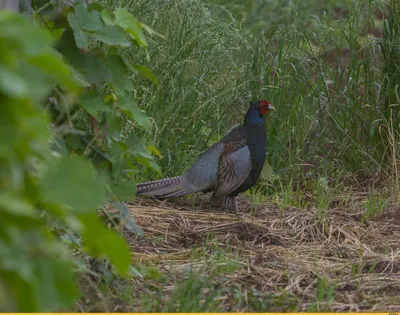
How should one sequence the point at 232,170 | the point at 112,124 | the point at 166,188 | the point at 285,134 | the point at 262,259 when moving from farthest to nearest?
the point at 285,134
the point at 232,170
the point at 166,188
the point at 262,259
the point at 112,124

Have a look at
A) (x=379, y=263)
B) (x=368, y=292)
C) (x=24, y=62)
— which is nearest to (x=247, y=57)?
(x=379, y=263)

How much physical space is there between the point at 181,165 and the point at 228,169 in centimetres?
40

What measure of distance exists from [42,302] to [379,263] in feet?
7.14

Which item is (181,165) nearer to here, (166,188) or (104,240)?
(166,188)

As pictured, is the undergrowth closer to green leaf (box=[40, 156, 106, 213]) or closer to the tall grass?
the tall grass

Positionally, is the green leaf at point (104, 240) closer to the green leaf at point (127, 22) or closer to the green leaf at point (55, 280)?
the green leaf at point (55, 280)

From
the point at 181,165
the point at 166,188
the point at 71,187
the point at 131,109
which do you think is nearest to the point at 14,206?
the point at 71,187

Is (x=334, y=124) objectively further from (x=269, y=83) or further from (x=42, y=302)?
(x=42, y=302)

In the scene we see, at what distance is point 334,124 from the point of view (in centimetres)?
543

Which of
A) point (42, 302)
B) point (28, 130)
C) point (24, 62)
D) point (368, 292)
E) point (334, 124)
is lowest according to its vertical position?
point (334, 124)

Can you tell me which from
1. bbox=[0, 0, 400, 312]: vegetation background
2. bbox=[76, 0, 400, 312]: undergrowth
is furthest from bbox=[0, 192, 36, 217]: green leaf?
bbox=[76, 0, 400, 312]: undergrowth

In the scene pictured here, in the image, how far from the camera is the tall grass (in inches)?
201

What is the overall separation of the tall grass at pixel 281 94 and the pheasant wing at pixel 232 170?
36 centimetres

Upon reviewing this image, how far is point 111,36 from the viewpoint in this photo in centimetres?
243
